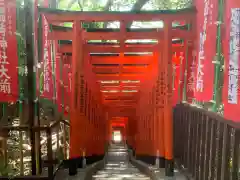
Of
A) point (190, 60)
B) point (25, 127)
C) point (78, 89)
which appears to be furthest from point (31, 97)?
point (190, 60)

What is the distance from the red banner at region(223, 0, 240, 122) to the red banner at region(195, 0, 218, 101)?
0.63 m

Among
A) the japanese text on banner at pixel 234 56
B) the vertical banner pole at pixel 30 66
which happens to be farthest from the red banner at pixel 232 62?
the vertical banner pole at pixel 30 66

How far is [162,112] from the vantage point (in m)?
5.78

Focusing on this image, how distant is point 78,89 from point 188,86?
8.73 feet

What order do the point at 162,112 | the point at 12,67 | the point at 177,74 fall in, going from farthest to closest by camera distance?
the point at 177,74, the point at 162,112, the point at 12,67

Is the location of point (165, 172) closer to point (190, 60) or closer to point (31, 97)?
point (190, 60)

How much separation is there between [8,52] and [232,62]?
293 centimetres

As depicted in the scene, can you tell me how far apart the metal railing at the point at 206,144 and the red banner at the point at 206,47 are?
437 mm

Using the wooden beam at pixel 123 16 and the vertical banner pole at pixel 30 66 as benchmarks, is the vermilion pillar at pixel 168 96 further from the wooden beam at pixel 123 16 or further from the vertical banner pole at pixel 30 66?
the vertical banner pole at pixel 30 66

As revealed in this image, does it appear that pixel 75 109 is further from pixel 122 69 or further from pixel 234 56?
pixel 234 56

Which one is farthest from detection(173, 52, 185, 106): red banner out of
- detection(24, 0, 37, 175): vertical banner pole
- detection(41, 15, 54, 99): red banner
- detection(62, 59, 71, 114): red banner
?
detection(24, 0, 37, 175): vertical banner pole

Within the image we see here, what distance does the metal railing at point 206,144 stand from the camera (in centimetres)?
290

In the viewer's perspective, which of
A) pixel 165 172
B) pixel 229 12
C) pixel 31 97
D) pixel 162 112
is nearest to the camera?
pixel 229 12

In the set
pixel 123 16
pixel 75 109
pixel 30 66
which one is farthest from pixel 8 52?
pixel 123 16
